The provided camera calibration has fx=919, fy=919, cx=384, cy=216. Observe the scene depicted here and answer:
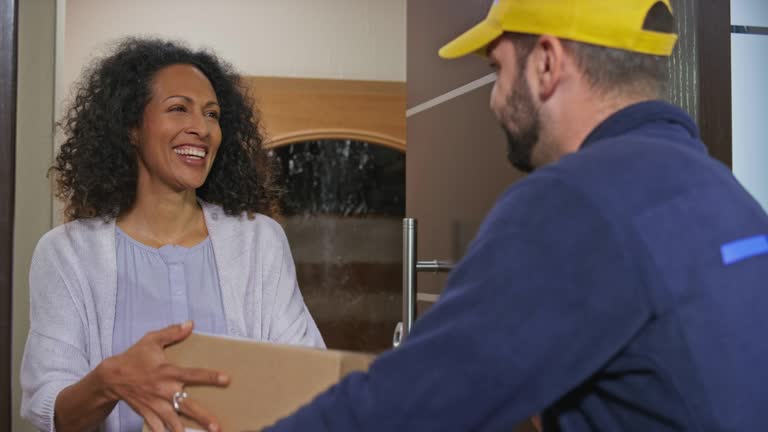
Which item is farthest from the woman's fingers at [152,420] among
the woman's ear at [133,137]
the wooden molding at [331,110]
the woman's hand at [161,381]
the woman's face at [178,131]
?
the wooden molding at [331,110]

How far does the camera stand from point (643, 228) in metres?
0.69

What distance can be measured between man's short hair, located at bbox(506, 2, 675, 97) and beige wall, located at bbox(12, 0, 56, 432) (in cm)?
151

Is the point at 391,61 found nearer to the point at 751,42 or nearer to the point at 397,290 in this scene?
the point at 397,290

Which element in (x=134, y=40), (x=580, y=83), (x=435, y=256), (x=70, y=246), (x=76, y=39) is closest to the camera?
(x=580, y=83)

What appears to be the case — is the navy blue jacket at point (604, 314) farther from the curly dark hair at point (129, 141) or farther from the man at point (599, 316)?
the curly dark hair at point (129, 141)

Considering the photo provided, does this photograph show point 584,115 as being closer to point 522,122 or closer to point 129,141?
point 522,122

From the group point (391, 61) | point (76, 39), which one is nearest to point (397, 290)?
point (391, 61)

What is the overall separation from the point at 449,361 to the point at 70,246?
877mm

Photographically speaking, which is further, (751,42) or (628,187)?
(751,42)

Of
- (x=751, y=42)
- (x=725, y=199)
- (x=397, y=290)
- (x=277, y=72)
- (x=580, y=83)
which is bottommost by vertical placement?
(x=397, y=290)

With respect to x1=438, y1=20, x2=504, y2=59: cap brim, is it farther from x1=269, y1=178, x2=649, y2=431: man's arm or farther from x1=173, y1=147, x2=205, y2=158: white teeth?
x1=173, y1=147, x2=205, y2=158: white teeth

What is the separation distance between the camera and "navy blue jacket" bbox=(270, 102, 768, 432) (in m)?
0.69

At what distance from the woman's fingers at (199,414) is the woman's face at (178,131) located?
1.76ft

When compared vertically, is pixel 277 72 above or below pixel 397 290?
above
